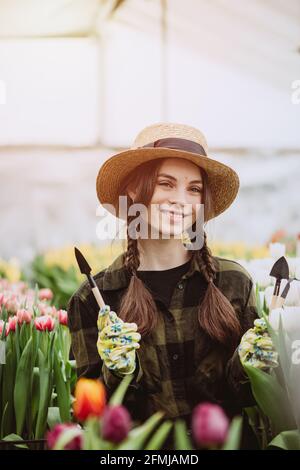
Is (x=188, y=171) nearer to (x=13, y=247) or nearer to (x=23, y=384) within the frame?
(x=13, y=247)

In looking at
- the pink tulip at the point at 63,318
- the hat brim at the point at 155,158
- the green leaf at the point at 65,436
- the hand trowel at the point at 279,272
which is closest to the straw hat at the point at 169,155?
the hat brim at the point at 155,158

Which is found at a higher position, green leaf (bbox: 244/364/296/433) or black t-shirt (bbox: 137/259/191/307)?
black t-shirt (bbox: 137/259/191/307)

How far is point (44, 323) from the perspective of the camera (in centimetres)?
163

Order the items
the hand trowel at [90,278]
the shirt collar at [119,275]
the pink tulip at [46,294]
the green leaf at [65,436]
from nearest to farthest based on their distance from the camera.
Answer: the green leaf at [65,436]
the hand trowel at [90,278]
the shirt collar at [119,275]
the pink tulip at [46,294]

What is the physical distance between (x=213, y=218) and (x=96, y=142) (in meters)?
0.39

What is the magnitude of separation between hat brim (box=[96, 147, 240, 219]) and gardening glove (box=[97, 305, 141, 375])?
36cm

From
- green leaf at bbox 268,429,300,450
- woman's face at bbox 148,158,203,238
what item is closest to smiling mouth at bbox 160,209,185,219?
woman's face at bbox 148,158,203,238

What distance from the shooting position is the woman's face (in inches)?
61.3

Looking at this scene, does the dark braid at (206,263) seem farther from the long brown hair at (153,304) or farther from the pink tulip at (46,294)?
the pink tulip at (46,294)

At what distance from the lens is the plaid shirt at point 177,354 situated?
5.05 ft

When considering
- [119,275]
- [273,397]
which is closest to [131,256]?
[119,275]

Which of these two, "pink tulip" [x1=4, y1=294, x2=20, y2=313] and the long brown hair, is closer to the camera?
the long brown hair

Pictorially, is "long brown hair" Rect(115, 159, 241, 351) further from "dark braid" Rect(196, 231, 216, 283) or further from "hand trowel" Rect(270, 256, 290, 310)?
"hand trowel" Rect(270, 256, 290, 310)
